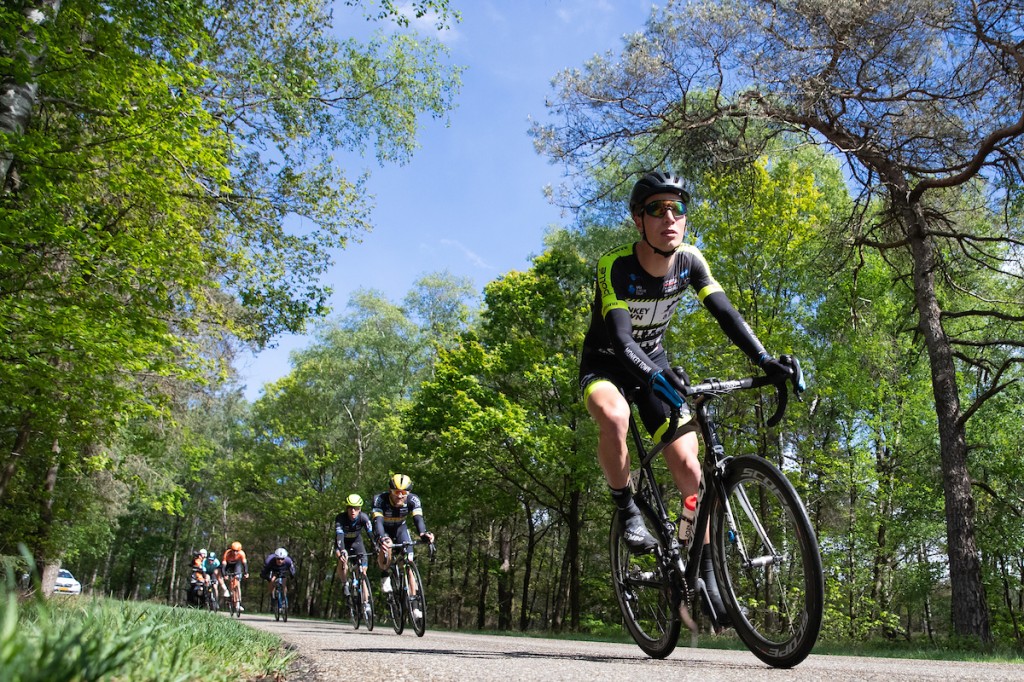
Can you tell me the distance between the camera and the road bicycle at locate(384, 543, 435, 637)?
9430 mm

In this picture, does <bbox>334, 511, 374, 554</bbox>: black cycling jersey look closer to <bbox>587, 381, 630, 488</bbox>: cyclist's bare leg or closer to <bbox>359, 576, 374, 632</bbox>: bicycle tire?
<bbox>359, 576, 374, 632</bbox>: bicycle tire

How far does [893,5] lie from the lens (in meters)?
11.4

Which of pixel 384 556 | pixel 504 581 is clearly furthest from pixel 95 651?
pixel 504 581

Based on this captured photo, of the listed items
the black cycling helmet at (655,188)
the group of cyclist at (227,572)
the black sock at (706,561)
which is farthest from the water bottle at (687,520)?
the group of cyclist at (227,572)

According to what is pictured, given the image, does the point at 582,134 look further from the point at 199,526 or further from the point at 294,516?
the point at 199,526

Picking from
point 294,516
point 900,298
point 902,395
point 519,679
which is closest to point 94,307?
point 519,679

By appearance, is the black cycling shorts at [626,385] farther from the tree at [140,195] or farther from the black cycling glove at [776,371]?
the tree at [140,195]

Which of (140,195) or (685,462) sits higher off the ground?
(140,195)

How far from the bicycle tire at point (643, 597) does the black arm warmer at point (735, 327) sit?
1154 mm

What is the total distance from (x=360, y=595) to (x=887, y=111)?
12682mm

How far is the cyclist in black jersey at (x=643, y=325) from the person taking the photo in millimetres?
3900

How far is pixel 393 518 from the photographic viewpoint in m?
9.94

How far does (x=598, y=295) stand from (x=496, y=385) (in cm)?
1939

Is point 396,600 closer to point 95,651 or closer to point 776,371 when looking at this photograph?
point 776,371
